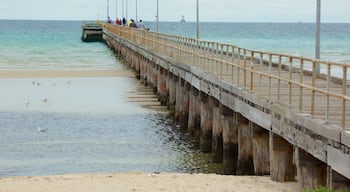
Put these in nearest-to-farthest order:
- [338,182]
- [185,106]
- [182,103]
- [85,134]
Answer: [338,182] → [85,134] → [185,106] → [182,103]

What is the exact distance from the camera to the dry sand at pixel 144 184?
527 inches

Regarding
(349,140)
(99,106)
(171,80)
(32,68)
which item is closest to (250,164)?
(349,140)

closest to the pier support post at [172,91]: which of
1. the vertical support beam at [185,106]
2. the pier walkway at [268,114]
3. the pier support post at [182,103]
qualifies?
the pier walkway at [268,114]

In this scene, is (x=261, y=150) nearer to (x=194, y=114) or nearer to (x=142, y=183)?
(x=142, y=183)

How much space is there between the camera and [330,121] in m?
11.9

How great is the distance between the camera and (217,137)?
19641 mm

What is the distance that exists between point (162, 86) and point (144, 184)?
1844cm

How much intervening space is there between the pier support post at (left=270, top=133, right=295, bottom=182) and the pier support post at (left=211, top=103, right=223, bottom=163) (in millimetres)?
5406

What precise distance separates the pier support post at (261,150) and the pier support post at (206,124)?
208 inches

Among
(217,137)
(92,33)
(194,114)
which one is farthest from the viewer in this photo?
(92,33)

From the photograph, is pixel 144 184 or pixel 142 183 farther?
pixel 142 183

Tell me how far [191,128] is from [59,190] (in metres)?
10.1

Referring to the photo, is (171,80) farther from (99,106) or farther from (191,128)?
(191,128)

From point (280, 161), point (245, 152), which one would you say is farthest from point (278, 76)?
point (245, 152)
